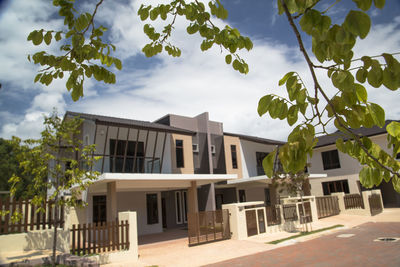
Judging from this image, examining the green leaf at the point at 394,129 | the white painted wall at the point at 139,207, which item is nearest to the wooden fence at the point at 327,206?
the white painted wall at the point at 139,207

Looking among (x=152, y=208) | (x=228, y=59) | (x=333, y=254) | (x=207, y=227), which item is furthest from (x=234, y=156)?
(x=228, y=59)

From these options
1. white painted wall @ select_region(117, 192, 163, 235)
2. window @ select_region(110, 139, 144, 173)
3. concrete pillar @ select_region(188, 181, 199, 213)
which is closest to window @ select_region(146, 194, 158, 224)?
white painted wall @ select_region(117, 192, 163, 235)

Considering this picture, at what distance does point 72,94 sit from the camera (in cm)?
294

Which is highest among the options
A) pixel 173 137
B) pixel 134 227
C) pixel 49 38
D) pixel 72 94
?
pixel 173 137

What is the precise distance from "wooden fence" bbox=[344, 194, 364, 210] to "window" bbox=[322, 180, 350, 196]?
515 cm

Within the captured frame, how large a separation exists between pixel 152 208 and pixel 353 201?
48.4 feet

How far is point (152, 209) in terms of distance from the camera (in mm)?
20219

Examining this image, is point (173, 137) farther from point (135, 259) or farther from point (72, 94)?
point (72, 94)

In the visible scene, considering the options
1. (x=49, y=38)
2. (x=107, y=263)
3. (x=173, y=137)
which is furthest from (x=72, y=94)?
(x=173, y=137)

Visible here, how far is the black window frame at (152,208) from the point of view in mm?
19844

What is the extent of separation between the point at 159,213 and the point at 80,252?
9.45 m

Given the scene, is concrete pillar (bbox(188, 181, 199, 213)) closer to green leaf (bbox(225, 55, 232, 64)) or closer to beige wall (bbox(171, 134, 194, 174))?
beige wall (bbox(171, 134, 194, 174))

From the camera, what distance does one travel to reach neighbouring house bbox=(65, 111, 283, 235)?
16250 mm

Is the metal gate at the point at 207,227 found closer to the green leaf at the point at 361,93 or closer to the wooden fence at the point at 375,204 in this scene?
the green leaf at the point at 361,93
